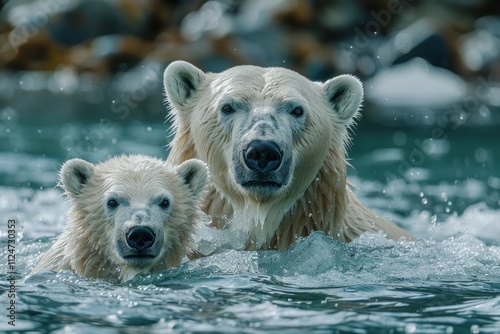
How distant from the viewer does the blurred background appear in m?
12.3

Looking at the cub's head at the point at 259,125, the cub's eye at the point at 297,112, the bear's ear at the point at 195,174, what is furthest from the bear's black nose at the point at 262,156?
the cub's eye at the point at 297,112

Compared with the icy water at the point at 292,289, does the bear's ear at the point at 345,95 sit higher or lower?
higher

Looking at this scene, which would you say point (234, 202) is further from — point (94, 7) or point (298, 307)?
point (94, 7)

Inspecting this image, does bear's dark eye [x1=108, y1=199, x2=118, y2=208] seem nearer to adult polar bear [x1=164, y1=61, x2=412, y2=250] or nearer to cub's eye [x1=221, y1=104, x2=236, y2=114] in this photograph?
adult polar bear [x1=164, y1=61, x2=412, y2=250]

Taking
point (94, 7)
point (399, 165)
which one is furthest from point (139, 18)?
point (399, 165)

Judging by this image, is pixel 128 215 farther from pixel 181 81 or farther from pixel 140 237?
pixel 181 81

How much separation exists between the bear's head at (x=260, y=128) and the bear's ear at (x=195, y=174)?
0.16m

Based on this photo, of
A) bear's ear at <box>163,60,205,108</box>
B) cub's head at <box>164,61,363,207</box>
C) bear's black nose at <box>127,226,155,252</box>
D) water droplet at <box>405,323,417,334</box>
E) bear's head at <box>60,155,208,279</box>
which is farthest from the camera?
bear's ear at <box>163,60,205,108</box>

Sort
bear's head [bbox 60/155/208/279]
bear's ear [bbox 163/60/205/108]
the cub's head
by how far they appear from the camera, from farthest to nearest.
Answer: bear's ear [bbox 163/60/205/108]
the cub's head
bear's head [bbox 60/155/208/279]

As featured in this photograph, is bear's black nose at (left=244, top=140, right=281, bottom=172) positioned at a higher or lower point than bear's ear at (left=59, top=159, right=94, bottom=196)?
higher

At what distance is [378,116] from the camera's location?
1495 cm

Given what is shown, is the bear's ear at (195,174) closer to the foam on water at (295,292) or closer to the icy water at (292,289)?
the foam on water at (295,292)

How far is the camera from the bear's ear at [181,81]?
19.6 feet

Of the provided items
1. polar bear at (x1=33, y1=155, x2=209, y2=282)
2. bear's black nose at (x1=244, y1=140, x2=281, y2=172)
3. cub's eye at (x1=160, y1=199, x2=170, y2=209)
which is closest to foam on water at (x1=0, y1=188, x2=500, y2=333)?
polar bear at (x1=33, y1=155, x2=209, y2=282)
